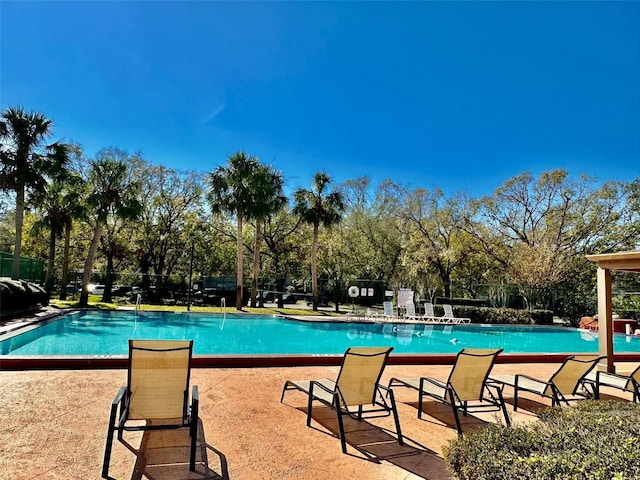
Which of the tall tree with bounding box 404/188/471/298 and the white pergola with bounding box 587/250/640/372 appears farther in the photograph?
the tall tree with bounding box 404/188/471/298

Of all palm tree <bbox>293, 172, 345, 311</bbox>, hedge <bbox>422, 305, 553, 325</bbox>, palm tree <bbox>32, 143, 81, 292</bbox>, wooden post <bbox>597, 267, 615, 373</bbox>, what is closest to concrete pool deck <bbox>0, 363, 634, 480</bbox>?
wooden post <bbox>597, 267, 615, 373</bbox>

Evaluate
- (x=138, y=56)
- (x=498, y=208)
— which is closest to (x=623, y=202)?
(x=498, y=208)

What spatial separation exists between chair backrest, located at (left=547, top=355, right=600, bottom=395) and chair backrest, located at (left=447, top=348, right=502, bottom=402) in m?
1.16

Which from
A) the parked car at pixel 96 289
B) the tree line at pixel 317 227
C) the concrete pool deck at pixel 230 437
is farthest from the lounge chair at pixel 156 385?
the parked car at pixel 96 289

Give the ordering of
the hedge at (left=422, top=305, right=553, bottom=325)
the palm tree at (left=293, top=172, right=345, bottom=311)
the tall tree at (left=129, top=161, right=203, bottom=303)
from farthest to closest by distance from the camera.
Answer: the tall tree at (left=129, top=161, right=203, bottom=303), the palm tree at (left=293, top=172, right=345, bottom=311), the hedge at (left=422, top=305, right=553, bottom=325)

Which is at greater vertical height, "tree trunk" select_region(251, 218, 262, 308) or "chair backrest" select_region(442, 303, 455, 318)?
"tree trunk" select_region(251, 218, 262, 308)

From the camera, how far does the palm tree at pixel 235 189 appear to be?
20016 millimetres

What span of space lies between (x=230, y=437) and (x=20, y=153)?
56.3ft

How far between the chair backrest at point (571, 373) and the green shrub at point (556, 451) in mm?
1976

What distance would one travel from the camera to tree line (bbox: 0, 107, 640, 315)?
1970 centimetres

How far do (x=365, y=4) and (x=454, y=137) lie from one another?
42.0 feet

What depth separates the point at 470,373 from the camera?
4.65 metres

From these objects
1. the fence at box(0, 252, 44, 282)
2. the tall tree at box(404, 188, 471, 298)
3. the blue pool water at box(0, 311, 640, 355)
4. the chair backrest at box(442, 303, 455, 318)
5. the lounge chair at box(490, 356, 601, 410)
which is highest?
the tall tree at box(404, 188, 471, 298)

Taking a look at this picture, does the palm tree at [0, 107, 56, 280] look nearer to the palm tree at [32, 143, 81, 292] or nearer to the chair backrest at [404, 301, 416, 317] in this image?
the palm tree at [32, 143, 81, 292]
